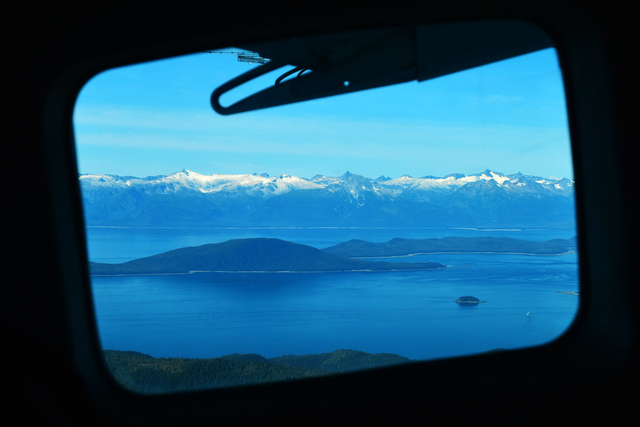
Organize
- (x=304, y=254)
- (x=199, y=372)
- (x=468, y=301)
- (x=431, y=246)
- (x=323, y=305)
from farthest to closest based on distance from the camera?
(x=431, y=246) → (x=304, y=254) → (x=323, y=305) → (x=468, y=301) → (x=199, y=372)

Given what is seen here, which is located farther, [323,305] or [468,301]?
[323,305]

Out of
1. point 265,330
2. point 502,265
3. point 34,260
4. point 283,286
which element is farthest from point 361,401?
point 502,265

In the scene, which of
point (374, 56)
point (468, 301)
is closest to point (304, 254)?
point (468, 301)

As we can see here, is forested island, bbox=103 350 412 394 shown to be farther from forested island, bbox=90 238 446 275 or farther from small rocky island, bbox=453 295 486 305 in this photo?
small rocky island, bbox=453 295 486 305

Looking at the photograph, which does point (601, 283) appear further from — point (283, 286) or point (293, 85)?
point (283, 286)

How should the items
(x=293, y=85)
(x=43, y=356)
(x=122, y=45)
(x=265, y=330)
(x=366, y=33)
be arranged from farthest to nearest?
(x=265, y=330), (x=293, y=85), (x=366, y=33), (x=122, y=45), (x=43, y=356)

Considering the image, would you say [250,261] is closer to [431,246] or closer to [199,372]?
[431,246]

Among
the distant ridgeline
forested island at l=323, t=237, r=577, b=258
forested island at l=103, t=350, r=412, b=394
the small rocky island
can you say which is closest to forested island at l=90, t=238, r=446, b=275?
the distant ridgeline
